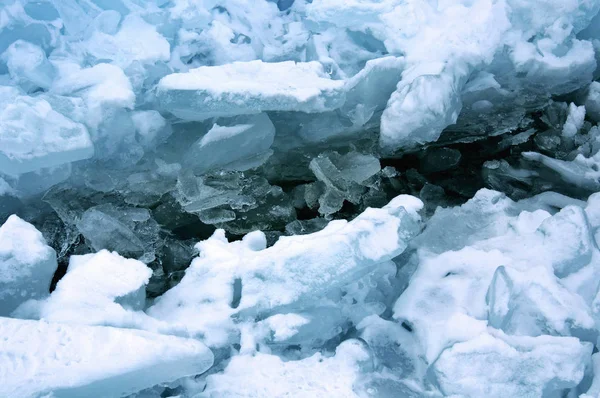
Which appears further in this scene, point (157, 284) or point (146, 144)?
point (146, 144)

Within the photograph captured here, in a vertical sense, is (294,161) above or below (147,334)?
below

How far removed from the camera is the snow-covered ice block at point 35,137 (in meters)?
1.65

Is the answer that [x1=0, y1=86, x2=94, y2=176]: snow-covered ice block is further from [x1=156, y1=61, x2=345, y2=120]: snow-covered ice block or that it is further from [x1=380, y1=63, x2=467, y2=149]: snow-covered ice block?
[x1=380, y1=63, x2=467, y2=149]: snow-covered ice block

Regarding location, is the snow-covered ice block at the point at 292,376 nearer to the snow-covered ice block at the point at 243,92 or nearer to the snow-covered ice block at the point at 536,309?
the snow-covered ice block at the point at 536,309

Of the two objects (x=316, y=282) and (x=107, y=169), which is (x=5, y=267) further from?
(x=316, y=282)

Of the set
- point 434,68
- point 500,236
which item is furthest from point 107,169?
point 500,236

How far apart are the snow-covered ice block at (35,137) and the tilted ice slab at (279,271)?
58 centimetres

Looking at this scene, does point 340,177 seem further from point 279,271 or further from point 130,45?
point 130,45

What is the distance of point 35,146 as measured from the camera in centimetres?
167

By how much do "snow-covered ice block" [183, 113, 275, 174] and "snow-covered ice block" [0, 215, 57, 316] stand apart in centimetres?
69

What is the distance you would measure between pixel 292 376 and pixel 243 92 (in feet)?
3.33

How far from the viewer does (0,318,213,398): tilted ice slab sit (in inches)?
42.9

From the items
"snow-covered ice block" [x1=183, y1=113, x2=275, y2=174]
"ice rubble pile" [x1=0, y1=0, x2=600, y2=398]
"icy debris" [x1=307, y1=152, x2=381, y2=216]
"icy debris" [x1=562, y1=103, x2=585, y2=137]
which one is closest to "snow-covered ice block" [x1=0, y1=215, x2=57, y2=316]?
"ice rubble pile" [x1=0, y1=0, x2=600, y2=398]

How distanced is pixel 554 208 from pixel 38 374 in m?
1.83
